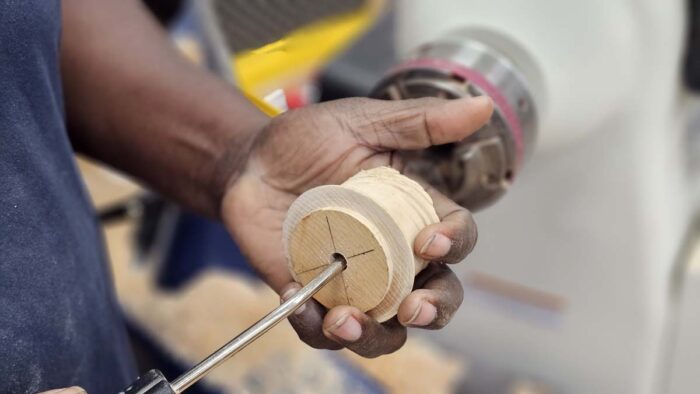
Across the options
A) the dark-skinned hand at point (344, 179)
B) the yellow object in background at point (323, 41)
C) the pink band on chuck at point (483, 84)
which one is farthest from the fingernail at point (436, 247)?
the yellow object in background at point (323, 41)

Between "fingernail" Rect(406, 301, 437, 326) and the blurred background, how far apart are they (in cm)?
10

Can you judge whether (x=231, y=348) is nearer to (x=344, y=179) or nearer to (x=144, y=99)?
(x=344, y=179)

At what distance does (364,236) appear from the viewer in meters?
0.31

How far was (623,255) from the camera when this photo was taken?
575 mm

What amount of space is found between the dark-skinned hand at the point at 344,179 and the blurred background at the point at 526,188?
27 mm

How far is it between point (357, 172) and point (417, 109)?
1.6 inches

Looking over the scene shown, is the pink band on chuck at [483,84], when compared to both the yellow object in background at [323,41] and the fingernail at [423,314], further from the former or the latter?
the yellow object in background at [323,41]

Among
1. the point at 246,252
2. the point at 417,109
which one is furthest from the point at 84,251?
the point at 417,109

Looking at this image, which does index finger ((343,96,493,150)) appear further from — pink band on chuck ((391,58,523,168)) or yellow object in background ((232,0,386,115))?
yellow object in background ((232,0,386,115))

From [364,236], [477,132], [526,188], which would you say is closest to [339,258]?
[364,236]

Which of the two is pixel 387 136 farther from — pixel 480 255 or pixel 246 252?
pixel 480 255

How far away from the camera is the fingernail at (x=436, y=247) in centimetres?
31

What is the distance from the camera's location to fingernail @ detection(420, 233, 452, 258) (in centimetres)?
31

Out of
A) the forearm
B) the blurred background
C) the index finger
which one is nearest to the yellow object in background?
the blurred background
